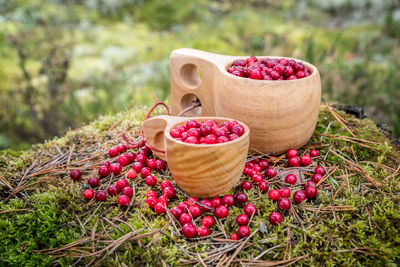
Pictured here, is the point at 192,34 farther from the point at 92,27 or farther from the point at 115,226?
the point at 115,226

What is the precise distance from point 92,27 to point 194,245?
614 centimetres

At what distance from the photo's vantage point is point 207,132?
1532mm

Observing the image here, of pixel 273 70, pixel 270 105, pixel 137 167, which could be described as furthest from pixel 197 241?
pixel 273 70

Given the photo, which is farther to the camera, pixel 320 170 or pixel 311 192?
pixel 320 170

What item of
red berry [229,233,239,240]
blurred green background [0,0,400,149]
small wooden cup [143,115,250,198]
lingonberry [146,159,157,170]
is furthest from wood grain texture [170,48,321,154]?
blurred green background [0,0,400,149]

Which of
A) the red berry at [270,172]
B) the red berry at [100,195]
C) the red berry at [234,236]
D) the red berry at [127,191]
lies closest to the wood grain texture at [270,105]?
the red berry at [270,172]

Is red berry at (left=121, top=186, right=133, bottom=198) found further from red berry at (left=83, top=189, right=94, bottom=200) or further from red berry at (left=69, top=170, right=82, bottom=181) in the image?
red berry at (left=69, top=170, right=82, bottom=181)

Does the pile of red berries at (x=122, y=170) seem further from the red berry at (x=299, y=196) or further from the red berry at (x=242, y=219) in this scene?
the red berry at (x=299, y=196)

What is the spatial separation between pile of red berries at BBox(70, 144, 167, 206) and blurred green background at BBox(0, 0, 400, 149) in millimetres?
1011

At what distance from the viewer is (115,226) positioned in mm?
1434

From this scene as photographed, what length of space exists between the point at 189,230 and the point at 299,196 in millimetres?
601

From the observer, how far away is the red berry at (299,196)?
154 centimetres

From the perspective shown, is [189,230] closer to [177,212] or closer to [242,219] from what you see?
[177,212]

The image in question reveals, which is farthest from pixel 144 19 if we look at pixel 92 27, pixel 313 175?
pixel 313 175
